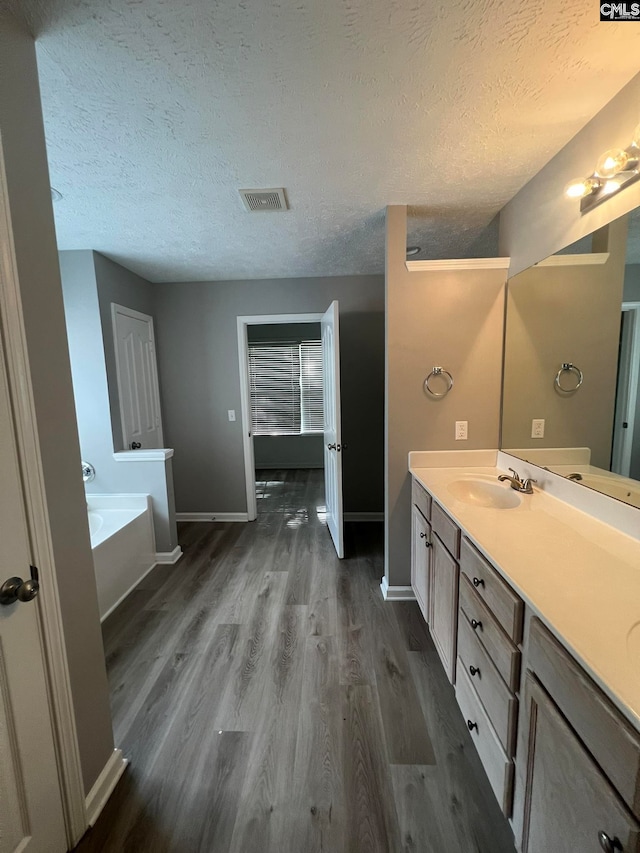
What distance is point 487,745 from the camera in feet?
3.52

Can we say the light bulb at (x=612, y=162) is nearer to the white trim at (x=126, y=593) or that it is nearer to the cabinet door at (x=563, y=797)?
the cabinet door at (x=563, y=797)

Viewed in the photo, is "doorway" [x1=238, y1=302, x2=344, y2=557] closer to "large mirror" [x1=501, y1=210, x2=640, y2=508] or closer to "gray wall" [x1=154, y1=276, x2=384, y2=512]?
"gray wall" [x1=154, y1=276, x2=384, y2=512]

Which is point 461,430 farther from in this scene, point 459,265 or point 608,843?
point 608,843

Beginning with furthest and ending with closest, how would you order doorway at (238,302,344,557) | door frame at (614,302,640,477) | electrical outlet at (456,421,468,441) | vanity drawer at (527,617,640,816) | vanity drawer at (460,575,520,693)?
doorway at (238,302,344,557)
electrical outlet at (456,421,468,441)
door frame at (614,302,640,477)
vanity drawer at (460,575,520,693)
vanity drawer at (527,617,640,816)

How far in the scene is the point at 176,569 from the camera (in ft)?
8.68

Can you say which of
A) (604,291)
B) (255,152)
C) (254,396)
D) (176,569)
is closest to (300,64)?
(255,152)

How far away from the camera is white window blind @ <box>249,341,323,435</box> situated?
5086 millimetres

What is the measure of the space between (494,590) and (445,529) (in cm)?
44

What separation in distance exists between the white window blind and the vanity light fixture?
3.81 m

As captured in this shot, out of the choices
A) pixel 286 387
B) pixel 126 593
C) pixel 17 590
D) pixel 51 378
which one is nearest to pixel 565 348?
pixel 51 378

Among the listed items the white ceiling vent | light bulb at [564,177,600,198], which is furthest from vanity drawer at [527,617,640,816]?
the white ceiling vent

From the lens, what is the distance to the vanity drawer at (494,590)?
0.92 m

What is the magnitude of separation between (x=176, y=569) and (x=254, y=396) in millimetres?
3107

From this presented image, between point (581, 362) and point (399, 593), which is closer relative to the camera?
point (581, 362)
